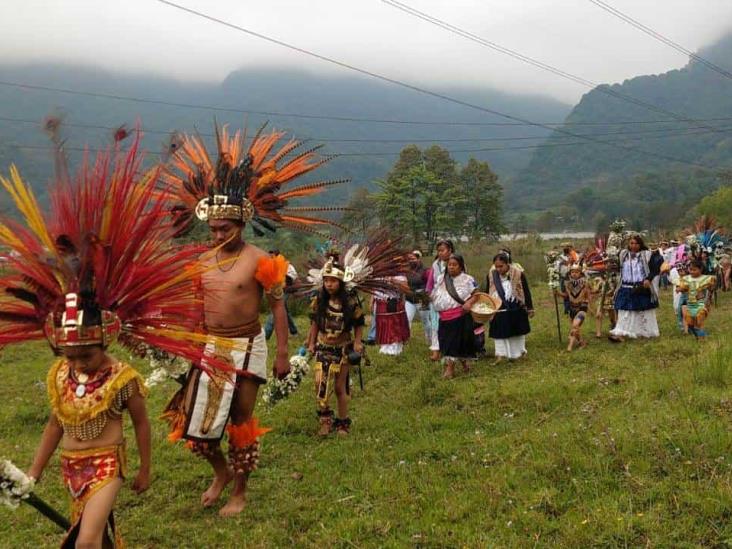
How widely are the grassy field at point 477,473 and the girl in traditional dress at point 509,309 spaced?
1.79m

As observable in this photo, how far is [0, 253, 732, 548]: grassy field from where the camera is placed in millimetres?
3781

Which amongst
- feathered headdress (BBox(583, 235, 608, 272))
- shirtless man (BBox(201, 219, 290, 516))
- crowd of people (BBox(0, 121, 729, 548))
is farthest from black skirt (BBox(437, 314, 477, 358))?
shirtless man (BBox(201, 219, 290, 516))

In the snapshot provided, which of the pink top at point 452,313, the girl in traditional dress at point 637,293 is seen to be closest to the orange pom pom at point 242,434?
the pink top at point 452,313

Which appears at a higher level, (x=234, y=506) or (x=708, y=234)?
(x=708, y=234)

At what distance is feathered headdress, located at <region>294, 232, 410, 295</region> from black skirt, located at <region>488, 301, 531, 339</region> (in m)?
2.33

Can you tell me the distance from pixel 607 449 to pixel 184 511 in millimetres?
3285

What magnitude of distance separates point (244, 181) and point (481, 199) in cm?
4715

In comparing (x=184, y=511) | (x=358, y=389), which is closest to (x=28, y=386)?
(x=358, y=389)

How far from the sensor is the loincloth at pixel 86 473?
10.2 ft

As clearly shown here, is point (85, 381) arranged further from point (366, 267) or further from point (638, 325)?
point (638, 325)

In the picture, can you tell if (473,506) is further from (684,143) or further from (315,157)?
(684,143)

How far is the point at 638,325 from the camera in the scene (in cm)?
1022

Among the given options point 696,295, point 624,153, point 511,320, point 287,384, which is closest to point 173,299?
point 287,384

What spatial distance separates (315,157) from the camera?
5.50 meters
